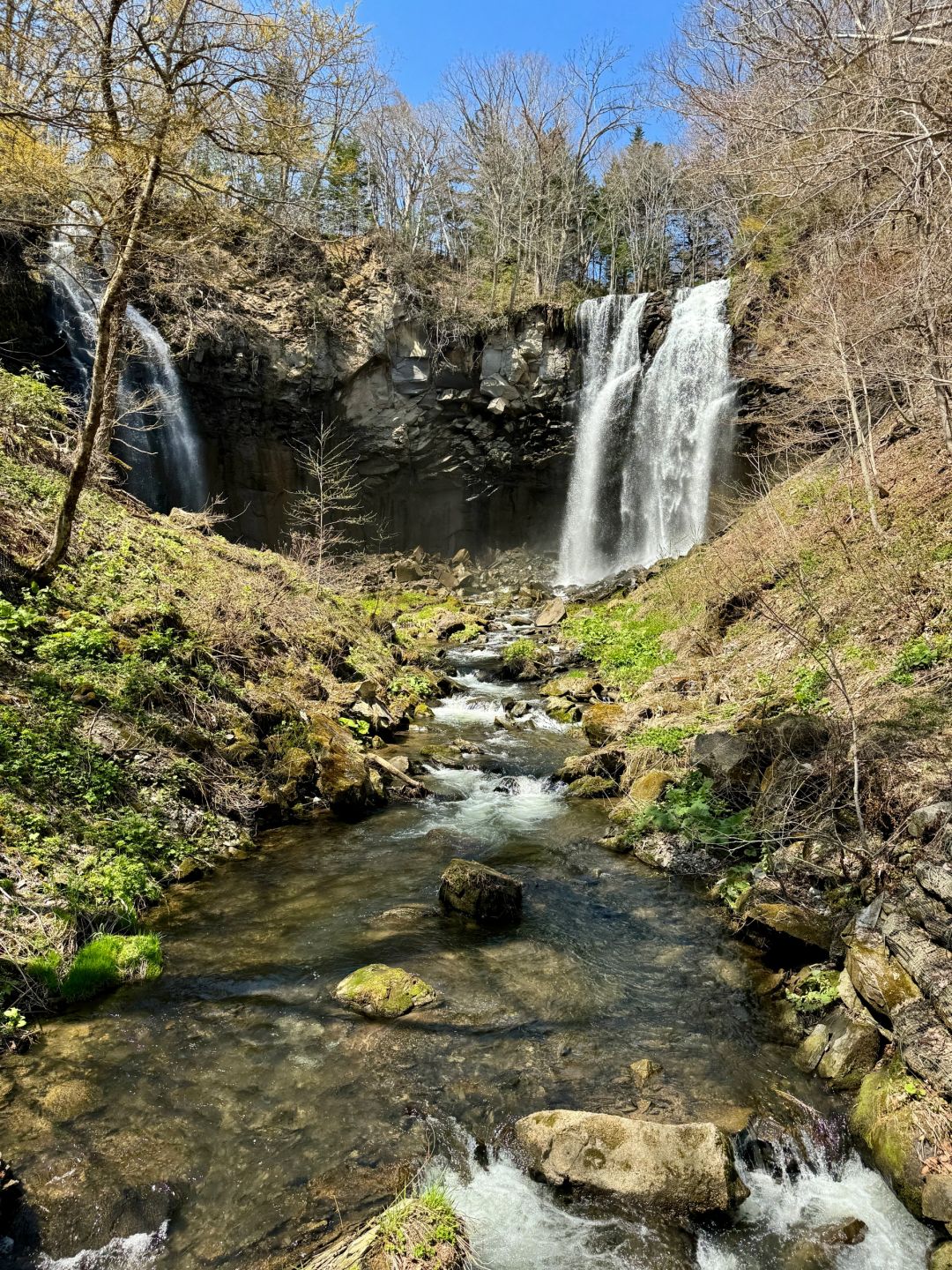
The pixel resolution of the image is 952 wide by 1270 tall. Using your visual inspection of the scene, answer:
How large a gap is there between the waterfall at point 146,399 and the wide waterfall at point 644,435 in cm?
1470

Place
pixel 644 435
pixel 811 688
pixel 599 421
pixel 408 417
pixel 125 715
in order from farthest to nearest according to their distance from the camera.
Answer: pixel 408 417, pixel 599 421, pixel 644 435, pixel 811 688, pixel 125 715

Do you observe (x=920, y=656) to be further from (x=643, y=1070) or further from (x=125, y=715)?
(x=125, y=715)

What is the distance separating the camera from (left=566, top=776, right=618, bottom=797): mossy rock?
364 inches

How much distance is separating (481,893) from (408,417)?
23.8 meters

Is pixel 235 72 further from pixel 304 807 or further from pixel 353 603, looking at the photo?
pixel 353 603

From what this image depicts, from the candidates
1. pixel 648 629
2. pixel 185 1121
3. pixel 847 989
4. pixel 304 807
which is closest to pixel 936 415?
pixel 648 629

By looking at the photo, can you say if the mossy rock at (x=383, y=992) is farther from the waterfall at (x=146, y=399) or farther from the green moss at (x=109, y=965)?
the waterfall at (x=146, y=399)

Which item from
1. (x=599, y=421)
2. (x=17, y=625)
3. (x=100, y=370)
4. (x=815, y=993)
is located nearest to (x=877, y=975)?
(x=815, y=993)

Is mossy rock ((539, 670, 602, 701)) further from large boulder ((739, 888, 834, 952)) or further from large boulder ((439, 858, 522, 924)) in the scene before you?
large boulder ((739, 888, 834, 952))

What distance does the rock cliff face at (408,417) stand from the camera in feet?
82.5

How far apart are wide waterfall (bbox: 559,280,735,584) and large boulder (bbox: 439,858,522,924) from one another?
19754 millimetres

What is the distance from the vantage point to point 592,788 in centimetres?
928

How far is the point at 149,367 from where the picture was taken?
2291cm

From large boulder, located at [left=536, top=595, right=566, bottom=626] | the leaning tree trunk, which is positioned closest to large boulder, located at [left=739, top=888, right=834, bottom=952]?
the leaning tree trunk
